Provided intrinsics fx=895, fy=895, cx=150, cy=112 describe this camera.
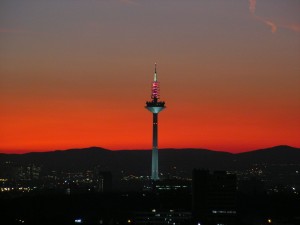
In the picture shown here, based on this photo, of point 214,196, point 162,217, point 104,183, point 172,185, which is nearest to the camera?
point 162,217

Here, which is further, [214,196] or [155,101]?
[155,101]

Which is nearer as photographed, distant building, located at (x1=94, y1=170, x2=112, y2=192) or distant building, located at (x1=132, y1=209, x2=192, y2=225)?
distant building, located at (x1=132, y1=209, x2=192, y2=225)

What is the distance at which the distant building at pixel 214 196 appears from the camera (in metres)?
A: 78.1

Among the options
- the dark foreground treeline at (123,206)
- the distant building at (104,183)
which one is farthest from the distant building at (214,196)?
the distant building at (104,183)

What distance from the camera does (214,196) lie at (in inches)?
3182

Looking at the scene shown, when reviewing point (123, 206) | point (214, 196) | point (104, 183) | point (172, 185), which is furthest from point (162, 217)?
point (104, 183)

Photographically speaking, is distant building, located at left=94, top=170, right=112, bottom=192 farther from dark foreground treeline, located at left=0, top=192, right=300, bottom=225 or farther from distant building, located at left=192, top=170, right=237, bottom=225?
distant building, located at left=192, top=170, right=237, bottom=225

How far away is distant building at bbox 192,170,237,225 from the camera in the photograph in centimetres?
7812

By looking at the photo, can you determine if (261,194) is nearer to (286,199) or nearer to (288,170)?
(286,199)

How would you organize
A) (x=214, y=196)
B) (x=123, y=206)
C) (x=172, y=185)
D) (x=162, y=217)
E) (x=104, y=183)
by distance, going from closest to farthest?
(x=162, y=217), (x=214, y=196), (x=123, y=206), (x=172, y=185), (x=104, y=183)

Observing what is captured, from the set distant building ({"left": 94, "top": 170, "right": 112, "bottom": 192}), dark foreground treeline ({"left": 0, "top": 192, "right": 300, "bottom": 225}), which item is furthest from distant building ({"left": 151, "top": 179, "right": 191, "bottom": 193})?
distant building ({"left": 94, "top": 170, "right": 112, "bottom": 192})

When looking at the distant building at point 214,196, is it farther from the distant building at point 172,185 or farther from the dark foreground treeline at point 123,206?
the distant building at point 172,185

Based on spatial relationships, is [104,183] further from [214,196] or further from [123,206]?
[214,196]

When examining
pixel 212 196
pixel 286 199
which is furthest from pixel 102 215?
pixel 286 199
